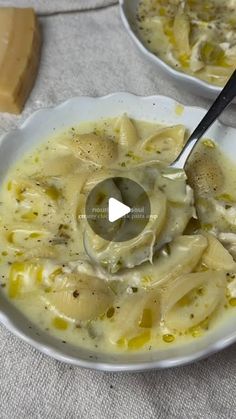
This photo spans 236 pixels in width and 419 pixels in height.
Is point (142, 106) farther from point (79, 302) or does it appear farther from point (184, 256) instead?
point (79, 302)

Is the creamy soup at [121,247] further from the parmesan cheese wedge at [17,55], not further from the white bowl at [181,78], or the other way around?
the parmesan cheese wedge at [17,55]

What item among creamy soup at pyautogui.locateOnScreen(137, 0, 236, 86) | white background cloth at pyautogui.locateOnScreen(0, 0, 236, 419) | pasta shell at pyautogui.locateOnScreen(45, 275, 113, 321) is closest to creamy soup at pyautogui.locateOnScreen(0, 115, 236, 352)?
pasta shell at pyautogui.locateOnScreen(45, 275, 113, 321)

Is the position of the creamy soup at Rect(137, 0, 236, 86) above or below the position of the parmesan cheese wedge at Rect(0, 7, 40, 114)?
above

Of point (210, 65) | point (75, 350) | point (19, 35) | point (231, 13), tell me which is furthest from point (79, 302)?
point (231, 13)
